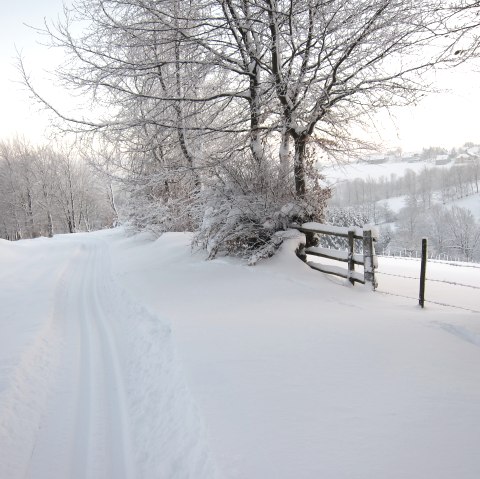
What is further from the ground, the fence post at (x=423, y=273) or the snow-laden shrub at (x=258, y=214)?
the snow-laden shrub at (x=258, y=214)

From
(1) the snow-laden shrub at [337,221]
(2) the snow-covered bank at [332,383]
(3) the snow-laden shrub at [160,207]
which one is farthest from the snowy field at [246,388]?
(3) the snow-laden shrub at [160,207]

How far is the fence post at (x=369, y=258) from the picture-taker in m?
6.48

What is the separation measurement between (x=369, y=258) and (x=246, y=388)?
4370 millimetres

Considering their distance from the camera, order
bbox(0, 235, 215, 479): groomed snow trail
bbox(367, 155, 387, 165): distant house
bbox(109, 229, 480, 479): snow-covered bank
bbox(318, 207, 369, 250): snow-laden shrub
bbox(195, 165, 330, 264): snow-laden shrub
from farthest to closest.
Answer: bbox(318, 207, 369, 250): snow-laden shrub, bbox(367, 155, 387, 165): distant house, bbox(195, 165, 330, 264): snow-laden shrub, bbox(0, 235, 215, 479): groomed snow trail, bbox(109, 229, 480, 479): snow-covered bank

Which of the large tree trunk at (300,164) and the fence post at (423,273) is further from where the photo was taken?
the large tree trunk at (300,164)

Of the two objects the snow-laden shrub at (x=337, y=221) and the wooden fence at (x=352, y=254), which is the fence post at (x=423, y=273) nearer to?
the wooden fence at (x=352, y=254)

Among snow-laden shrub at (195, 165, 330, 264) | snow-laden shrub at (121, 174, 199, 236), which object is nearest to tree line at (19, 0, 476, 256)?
snow-laden shrub at (195, 165, 330, 264)

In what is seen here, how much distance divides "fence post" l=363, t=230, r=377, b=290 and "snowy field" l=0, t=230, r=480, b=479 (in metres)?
0.30

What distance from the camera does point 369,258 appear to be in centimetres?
663

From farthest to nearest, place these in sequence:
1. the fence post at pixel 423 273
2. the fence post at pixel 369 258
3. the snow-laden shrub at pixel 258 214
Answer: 1. the snow-laden shrub at pixel 258 214
2. the fence post at pixel 369 258
3. the fence post at pixel 423 273

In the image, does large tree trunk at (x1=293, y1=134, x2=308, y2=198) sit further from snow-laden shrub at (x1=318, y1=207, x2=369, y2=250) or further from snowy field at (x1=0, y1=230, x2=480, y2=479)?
snowy field at (x1=0, y1=230, x2=480, y2=479)

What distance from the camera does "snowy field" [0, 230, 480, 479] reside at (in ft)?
7.55

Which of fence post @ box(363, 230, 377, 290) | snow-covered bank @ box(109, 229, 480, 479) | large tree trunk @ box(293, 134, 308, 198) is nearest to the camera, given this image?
snow-covered bank @ box(109, 229, 480, 479)

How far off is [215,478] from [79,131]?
27.2 ft
